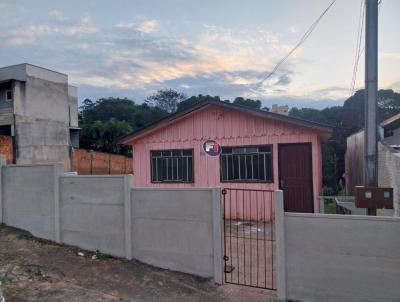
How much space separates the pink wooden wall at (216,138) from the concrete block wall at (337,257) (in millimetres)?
4935

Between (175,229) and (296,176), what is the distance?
4.87 meters

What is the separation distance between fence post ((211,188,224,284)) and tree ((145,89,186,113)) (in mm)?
64622

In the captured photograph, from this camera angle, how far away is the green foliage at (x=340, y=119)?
62.8 feet

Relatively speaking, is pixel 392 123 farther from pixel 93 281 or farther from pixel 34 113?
pixel 34 113

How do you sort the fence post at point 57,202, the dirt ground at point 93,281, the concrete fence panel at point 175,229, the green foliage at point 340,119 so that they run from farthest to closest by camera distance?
the green foliage at point 340,119 → the fence post at point 57,202 → the concrete fence panel at point 175,229 → the dirt ground at point 93,281

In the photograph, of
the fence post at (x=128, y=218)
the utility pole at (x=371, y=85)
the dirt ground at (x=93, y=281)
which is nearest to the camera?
the utility pole at (x=371, y=85)

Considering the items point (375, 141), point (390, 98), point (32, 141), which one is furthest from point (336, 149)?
point (32, 141)

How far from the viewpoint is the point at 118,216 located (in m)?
6.38

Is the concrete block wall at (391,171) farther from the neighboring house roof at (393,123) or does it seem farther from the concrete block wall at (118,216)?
the concrete block wall at (118,216)

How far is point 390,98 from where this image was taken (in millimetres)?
24391

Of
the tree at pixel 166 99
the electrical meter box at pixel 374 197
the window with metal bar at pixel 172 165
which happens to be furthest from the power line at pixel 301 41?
the tree at pixel 166 99

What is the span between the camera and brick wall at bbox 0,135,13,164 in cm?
2120

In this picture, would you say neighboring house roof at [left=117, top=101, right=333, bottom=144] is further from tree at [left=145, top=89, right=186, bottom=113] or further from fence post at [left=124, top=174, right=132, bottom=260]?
tree at [left=145, top=89, right=186, bottom=113]

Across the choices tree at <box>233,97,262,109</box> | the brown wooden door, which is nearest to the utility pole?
the brown wooden door
